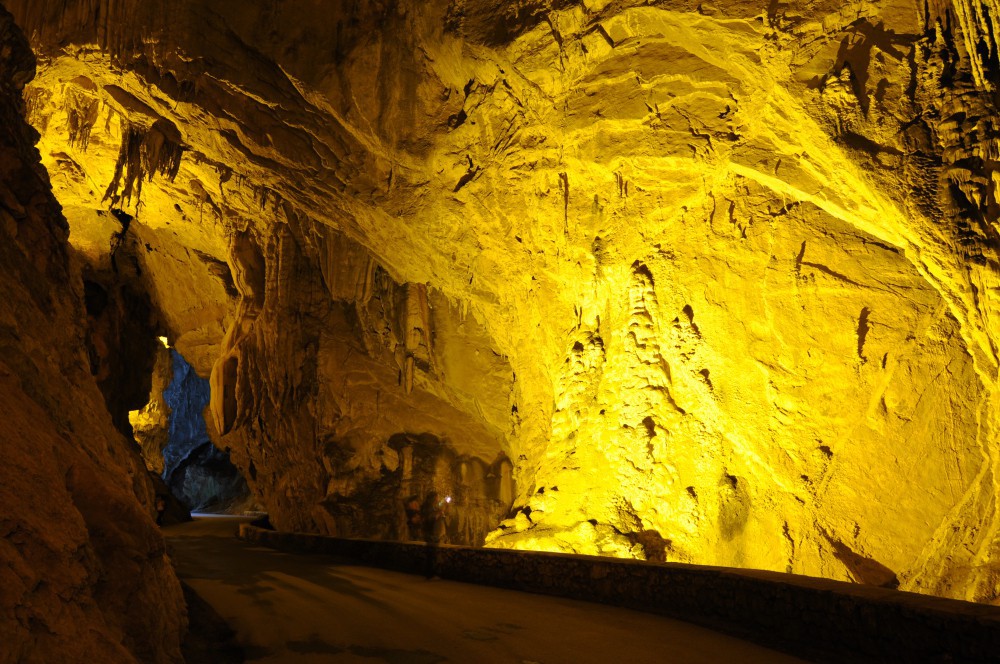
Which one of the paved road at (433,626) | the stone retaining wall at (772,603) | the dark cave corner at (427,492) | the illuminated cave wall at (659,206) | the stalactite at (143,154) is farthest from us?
the dark cave corner at (427,492)

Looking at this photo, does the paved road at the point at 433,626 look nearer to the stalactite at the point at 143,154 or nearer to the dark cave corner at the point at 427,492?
the stalactite at the point at 143,154

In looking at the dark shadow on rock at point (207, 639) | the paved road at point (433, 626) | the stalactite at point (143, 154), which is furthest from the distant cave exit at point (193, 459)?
the dark shadow on rock at point (207, 639)

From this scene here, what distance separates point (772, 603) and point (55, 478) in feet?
14.0

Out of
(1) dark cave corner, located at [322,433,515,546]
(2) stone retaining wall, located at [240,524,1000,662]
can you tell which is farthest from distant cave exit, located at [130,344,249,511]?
(2) stone retaining wall, located at [240,524,1000,662]

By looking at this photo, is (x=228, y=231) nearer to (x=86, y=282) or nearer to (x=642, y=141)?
(x=86, y=282)

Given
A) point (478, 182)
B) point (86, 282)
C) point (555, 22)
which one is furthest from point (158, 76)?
point (86, 282)

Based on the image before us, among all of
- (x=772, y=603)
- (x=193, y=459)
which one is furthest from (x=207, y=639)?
(x=193, y=459)

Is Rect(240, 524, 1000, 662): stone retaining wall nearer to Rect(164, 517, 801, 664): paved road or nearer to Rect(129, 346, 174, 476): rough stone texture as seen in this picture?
Rect(164, 517, 801, 664): paved road

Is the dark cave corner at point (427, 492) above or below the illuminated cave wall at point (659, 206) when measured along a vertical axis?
below

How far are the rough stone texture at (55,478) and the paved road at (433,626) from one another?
3.39 feet

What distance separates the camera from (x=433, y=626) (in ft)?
15.4

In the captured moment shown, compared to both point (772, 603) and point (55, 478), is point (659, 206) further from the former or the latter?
point (55, 478)

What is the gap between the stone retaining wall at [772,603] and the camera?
3.27 m

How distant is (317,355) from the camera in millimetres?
13727
